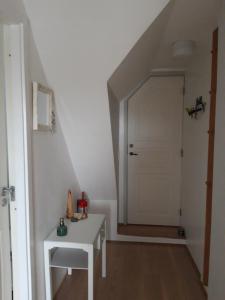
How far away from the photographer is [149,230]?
301 cm

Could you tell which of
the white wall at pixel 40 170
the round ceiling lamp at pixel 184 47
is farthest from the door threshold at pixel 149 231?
the round ceiling lamp at pixel 184 47

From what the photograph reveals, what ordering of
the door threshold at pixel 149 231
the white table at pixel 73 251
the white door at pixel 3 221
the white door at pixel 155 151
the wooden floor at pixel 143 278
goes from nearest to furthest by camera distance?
the white door at pixel 3 221
the white table at pixel 73 251
the wooden floor at pixel 143 278
the door threshold at pixel 149 231
the white door at pixel 155 151

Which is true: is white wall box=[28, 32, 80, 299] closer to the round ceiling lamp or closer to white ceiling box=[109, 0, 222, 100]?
white ceiling box=[109, 0, 222, 100]

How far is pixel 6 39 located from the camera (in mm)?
1224

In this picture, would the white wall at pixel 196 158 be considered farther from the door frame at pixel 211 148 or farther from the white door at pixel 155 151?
the white door at pixel 155 151

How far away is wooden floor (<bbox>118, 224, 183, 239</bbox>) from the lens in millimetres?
2865

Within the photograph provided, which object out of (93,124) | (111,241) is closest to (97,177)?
(93,124)

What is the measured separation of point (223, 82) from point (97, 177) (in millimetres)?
1511

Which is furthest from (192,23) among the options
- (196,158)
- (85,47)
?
(196,158)

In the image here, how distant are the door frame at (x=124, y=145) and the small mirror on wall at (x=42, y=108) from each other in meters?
1.45

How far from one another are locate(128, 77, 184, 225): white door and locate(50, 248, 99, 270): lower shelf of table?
1.54m

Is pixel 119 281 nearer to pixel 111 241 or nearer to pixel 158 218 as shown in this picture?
pixel 111 241

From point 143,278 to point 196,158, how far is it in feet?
4.14

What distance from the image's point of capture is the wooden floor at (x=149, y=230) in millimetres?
2865
